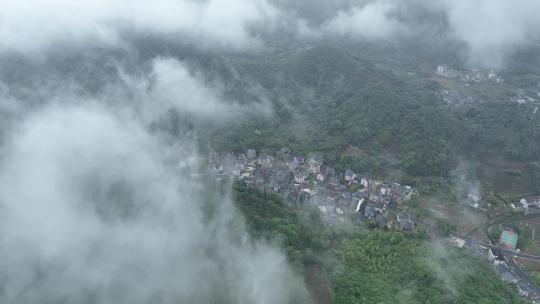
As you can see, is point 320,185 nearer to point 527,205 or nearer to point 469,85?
point 527,205

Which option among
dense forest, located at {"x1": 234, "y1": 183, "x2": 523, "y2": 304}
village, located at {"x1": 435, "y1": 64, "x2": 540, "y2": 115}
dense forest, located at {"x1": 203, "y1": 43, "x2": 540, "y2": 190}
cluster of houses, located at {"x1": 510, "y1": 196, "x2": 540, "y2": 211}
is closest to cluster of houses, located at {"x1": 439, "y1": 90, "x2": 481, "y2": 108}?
village, located at {"x1": 435, "y1": 64, "x2": 540, "y2": 115}

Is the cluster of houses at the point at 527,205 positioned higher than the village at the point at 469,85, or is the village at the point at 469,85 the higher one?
the village at the point at 469,85

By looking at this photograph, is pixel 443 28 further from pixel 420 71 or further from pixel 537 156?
pixel 537 156

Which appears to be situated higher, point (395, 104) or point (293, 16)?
point (293, 16)

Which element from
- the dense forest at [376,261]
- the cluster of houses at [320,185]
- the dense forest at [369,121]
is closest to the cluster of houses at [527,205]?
the dense forest at [369,121]

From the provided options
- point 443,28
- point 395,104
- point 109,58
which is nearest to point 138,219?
point 109,58

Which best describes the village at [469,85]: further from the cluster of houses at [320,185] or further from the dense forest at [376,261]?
the dense forest at [376,261]
